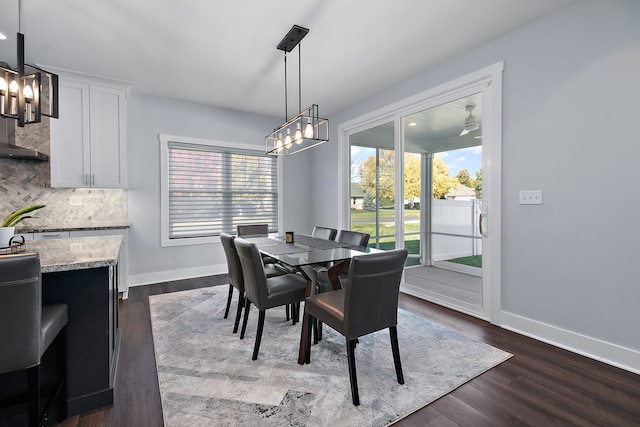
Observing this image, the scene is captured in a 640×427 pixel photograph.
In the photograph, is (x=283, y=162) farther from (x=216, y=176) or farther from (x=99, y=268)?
(x=99, y=268)

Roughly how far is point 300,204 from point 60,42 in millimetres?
3859

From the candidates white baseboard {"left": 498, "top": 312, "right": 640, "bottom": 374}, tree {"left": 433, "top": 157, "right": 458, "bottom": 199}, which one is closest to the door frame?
white baseboard {"left": 498, "top": 312, "right": 640, "bottom": 374}

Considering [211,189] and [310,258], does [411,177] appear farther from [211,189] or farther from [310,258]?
[211,189]

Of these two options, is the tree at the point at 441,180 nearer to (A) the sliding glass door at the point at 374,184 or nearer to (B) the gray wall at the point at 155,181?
(A) the sliding glass door at the point at 374,184

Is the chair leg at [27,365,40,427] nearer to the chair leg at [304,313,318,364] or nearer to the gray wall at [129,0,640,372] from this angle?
the chair leg at [304,313,318,364]

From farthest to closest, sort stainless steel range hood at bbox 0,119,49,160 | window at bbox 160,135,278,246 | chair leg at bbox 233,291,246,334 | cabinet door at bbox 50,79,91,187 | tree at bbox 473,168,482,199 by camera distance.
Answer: window at bbox 160,135,278,246 → cabinet door at bbox 50,79,91,187 → tree at bbox 473,168,482,199 → stainless steel range hood at bbox 0,119,49,160 → chair leg at bbox 233,291,246,334

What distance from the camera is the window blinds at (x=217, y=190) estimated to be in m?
4.56

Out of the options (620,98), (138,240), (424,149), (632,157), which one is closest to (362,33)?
(424,149)

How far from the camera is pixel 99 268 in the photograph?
5.48 feet

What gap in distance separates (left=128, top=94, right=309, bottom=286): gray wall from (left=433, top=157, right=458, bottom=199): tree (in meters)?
3.33

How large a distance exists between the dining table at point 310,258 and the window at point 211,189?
7.02 ft

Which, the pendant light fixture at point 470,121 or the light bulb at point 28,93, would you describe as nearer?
the light bulb at point 28,93

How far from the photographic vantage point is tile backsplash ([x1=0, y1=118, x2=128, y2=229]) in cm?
352

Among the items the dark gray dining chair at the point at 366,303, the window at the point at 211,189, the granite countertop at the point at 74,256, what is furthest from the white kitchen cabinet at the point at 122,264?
the dark gray dining chair at the point at 366,303
